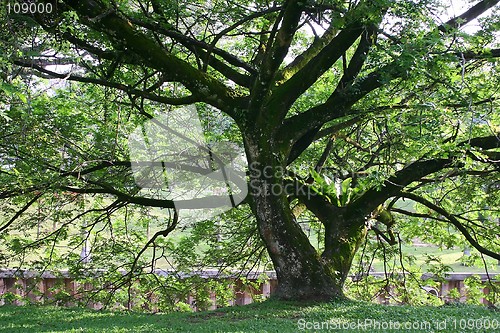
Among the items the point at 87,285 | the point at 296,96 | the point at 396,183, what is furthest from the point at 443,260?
the point at 296,96

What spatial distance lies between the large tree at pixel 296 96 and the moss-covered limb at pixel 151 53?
14mm

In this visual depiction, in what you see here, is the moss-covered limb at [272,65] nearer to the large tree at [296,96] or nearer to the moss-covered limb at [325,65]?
the large tree at [296,96]

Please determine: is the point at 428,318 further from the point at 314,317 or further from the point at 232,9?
the point at 232,9

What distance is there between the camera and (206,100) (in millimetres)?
5855

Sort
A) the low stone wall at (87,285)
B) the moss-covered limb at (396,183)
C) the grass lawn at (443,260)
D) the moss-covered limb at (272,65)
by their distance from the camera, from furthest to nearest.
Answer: the grass lawn at (443,260)
the low stone wall at (87,285)
the moss-covered limb at (396,183)
the moss-covered limb at (272,65)

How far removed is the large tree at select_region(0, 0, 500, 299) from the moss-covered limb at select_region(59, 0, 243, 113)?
14mm

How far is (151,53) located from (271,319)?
2.99 metres

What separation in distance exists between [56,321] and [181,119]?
394 cm

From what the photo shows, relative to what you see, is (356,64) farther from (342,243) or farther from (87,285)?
(87,285)

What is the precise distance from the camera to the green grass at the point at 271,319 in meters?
4.44

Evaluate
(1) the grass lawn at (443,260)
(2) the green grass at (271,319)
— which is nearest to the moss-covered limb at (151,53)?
(2) the green grass at (271,319)

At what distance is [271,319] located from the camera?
4883 mm

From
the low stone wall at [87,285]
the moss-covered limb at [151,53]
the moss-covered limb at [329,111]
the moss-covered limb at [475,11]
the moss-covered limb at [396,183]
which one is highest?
the moss-covered limb at [475,11]

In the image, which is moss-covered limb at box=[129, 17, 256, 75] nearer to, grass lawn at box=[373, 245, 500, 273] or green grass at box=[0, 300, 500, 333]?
green grass at box=[0, 300, 500, 333]
